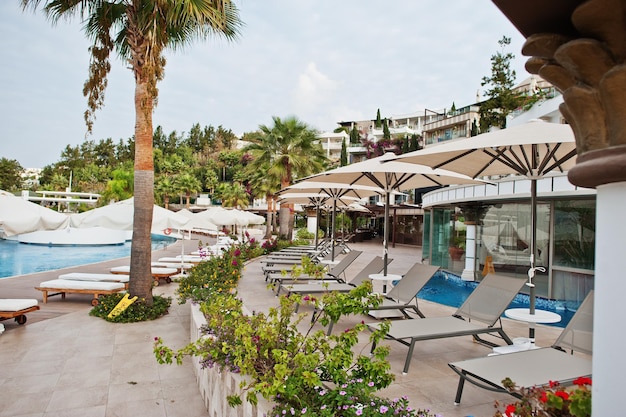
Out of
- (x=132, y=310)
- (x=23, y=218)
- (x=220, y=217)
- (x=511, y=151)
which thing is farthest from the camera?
(x=220, y=217)

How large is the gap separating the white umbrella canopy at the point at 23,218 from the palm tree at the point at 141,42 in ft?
7.01

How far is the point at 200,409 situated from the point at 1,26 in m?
11.9

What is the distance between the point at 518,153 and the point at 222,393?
452 cm

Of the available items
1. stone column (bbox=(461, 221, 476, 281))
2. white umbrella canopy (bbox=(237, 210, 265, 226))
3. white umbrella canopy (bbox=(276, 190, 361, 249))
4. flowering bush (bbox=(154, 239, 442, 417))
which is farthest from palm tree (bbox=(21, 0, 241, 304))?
white umbrella canopy (bbox=(237, 210, 265, 226))

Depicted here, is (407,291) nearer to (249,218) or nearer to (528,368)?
(528,368)

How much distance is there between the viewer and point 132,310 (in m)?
8.17

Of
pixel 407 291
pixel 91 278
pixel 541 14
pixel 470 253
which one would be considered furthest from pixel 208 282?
pixel 470 253

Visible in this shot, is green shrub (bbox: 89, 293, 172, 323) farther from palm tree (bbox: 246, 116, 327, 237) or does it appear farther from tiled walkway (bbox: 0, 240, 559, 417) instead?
palm tree (bbox: 246, 116, 327, 237)

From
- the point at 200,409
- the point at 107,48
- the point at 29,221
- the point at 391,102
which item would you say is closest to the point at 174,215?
the point at 29,221

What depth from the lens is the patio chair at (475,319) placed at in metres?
4.82

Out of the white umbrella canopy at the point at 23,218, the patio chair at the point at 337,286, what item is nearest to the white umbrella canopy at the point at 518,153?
the patio chair at the point at 337,286

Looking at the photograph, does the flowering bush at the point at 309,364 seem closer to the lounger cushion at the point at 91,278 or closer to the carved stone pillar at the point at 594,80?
the carved stone pillar at the point at 594,80

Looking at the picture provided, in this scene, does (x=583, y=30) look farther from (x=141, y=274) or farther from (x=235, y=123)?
(x=235, y=123)

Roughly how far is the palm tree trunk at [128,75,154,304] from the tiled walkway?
89 cm
